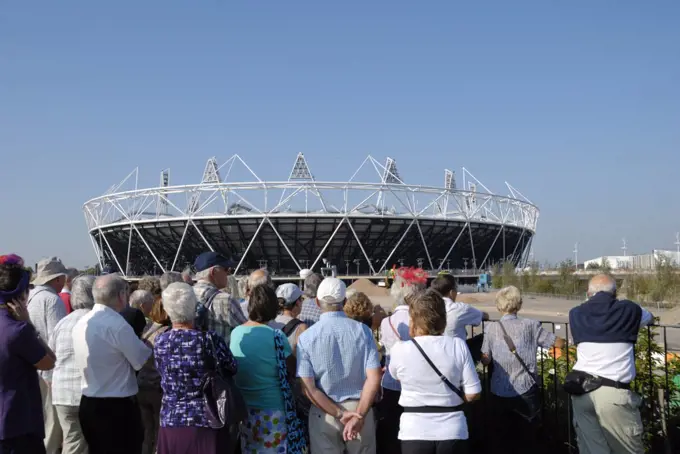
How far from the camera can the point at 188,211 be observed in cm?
4891

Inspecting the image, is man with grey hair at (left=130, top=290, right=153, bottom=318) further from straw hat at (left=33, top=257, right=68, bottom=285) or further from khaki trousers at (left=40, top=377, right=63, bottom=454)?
khaki trousers at (left=40, top=377, right=63, bottom=454)

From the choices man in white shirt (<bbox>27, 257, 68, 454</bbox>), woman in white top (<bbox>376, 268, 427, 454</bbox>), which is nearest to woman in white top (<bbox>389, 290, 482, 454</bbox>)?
woman in white top (<bbox>376, 268, 427, 454</bbox>)

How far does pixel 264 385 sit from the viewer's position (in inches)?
154

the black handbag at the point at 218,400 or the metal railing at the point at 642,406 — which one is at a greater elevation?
the black handbag at the point at 218,400

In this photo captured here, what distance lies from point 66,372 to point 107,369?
22.9 inches

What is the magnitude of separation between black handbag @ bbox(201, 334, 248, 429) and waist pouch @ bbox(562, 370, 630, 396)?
7.35ft

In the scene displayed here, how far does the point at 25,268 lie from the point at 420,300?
101 inches

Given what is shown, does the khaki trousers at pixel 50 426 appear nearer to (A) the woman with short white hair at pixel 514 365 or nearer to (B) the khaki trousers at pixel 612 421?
(A) the woman with short white hair at pixel 514 365

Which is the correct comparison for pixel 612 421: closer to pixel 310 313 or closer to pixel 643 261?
pixel 310 313

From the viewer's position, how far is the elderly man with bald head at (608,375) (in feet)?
13.5

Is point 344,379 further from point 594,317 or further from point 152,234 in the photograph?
point 152,234

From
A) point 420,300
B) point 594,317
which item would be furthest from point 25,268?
point 594,317

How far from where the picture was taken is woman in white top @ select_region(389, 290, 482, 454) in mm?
3465

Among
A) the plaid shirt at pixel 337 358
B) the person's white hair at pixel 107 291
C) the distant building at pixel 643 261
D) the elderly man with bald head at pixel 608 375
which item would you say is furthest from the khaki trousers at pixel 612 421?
the distant building at pixel 643 261
